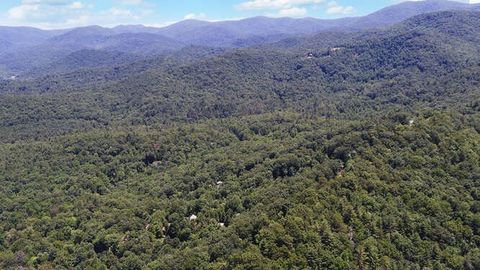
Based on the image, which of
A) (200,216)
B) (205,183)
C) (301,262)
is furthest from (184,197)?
(301,262)

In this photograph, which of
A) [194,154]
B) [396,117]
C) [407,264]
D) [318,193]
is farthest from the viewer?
[194,154]

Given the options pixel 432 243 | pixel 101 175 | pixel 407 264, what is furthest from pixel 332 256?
pixel 101 175

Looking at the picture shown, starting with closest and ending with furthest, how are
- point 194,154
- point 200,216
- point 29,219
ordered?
1. point 200,216
2. point 29,219
3. point 194,154

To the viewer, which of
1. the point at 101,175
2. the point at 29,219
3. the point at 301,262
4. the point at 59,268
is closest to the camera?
the point at 301,262

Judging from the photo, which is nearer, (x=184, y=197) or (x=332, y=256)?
(x=332, y=256)

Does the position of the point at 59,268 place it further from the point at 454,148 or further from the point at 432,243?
the point at 454,148

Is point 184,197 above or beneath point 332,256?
beneath

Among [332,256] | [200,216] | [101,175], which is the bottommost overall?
[101,175]

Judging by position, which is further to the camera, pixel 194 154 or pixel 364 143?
pixel 194 154

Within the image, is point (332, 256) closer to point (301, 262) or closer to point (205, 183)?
point (301, 262)
